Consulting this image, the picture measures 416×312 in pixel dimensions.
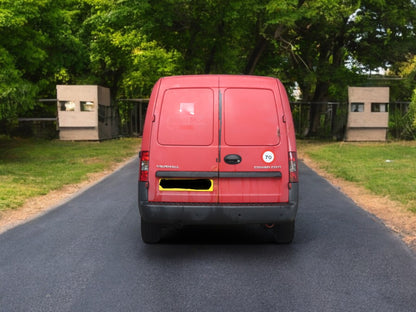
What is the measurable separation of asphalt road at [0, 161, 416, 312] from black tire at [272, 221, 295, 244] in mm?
102

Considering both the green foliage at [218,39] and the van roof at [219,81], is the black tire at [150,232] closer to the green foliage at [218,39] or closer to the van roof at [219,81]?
the van roof at [219,81]

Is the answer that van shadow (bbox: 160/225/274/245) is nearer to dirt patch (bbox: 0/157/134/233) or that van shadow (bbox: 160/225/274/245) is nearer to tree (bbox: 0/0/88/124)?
dirt patch (bbox: 0/157/134/233)

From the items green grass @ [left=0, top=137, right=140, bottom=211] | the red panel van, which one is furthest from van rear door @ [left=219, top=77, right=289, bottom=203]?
green grass @ [left=0, top=137, right=140, bottom=211]

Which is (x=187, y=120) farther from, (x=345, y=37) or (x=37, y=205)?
(x=345, y=37)

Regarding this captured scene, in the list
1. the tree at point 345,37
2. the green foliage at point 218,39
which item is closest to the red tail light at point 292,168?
the green foliage at point 218,39

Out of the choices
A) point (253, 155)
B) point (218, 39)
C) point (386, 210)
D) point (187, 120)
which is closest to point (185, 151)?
point (187, 120)

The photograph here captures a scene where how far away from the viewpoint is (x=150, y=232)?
6.18 m

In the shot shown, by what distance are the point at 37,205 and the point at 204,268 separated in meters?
4.98

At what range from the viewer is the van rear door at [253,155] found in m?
5.65

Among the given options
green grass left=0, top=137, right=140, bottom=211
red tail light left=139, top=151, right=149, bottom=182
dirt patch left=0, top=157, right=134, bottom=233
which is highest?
red tail light left=139, top=151, right=149, bottom=182

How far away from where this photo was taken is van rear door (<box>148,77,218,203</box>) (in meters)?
5.65

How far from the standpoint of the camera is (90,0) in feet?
89.9

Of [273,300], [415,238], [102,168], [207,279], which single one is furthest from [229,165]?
[102,168]

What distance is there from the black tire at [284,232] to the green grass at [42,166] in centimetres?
490
